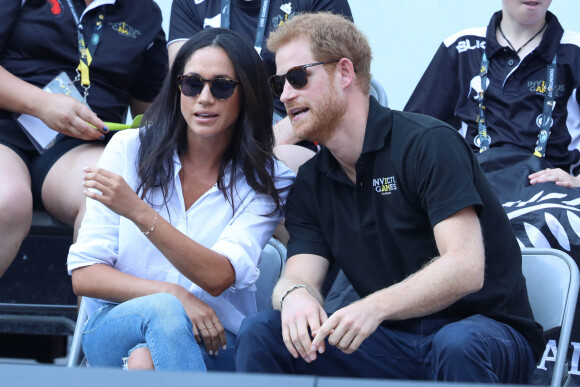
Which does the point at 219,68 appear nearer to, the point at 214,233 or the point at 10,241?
the point at 214,233

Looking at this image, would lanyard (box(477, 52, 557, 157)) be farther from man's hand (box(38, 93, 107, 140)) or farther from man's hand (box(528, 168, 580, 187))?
man's hand (box(38, 93, 107, 140))

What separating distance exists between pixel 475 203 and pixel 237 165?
0.80m

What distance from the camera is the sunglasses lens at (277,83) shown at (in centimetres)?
237

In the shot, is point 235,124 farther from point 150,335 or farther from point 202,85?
point 150,335

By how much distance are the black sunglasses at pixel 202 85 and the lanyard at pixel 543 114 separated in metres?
1.18

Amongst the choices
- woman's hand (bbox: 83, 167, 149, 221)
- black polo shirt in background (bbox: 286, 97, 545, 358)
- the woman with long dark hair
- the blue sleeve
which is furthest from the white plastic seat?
the blue sleeve

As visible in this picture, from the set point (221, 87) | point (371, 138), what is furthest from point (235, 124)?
point (371, 138)

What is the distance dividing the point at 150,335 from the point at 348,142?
76cm

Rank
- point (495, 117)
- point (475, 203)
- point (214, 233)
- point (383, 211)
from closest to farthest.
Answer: point (475, 203)
point (383, 211)
point (214, 233)
point (495, 117)

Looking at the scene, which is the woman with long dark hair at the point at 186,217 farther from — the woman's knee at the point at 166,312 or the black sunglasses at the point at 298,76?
the black sunglasses at the point at 298,76

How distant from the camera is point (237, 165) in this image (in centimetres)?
253

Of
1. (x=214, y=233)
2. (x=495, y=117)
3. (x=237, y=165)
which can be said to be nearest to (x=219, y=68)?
(x=237, y=165)

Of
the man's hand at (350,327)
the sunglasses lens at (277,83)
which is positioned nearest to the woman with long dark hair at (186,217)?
the sunglasses lens at (277,83)

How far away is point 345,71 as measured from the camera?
239cm
